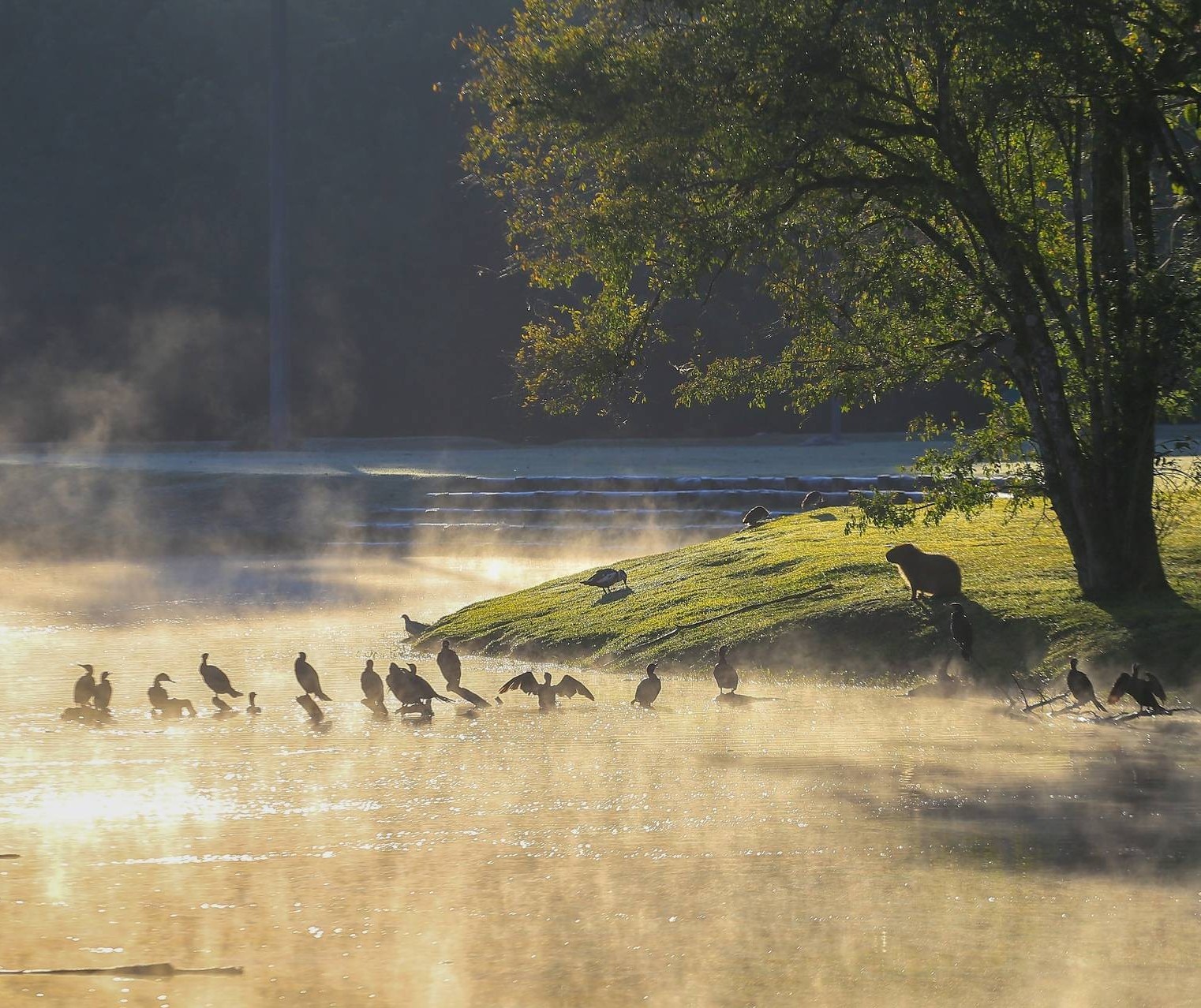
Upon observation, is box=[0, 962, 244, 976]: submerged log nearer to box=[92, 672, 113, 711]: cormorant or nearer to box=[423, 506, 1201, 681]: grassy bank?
box=[92, 672, 113, 711]: cormorant

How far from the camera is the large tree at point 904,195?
14.9 metres

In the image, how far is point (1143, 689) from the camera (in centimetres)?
1277

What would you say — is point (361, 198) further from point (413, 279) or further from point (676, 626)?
point (676, 626)

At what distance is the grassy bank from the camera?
1529 cm

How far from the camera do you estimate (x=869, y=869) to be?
8.23 m

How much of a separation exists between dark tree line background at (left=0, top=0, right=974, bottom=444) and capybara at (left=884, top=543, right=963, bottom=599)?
139ft

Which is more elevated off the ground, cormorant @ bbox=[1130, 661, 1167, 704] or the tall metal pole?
the tall metal pole

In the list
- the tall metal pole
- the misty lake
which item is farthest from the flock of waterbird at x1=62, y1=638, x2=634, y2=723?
the tall metal pole

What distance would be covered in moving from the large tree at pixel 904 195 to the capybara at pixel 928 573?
732 millimetres

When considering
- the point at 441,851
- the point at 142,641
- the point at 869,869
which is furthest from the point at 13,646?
the point at 869,869

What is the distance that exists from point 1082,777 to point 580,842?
346 cm

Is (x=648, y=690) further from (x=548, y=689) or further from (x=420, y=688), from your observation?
(x=420, y=688)

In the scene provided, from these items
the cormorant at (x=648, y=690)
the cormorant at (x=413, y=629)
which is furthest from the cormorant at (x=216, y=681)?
the cormorant at (x=413, y=629)

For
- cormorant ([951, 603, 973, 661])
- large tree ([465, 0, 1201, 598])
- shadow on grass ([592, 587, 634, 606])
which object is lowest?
cormorant ([951, 603, 973, 661])
